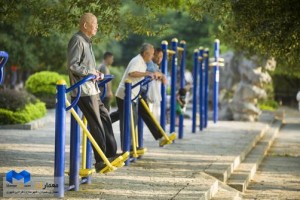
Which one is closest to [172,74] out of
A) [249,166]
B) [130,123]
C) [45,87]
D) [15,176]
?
[249,166]

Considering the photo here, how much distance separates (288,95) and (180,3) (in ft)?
121

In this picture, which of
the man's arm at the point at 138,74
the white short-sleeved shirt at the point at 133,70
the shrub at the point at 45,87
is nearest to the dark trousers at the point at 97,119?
the white short-sleeved shirt at the point at 133,70

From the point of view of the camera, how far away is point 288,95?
170ft

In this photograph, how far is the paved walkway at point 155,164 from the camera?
9844mm

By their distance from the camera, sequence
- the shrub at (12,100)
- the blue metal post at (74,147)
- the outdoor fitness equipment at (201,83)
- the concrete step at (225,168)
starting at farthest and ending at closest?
the shrub at (12,100) → the outdoor fitness equipment at (201,83) → the concrete step at (225,168) → the blue metal post at (74,147)

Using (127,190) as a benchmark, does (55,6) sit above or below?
above

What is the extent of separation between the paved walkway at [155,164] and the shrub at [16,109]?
70 centimetres

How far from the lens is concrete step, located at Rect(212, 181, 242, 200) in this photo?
1090cm

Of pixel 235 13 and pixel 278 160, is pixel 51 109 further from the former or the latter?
pixel 235 13

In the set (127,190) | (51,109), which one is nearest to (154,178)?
(127,190)

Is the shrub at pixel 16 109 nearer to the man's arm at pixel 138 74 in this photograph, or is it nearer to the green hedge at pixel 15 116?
the green hedge at pixel 15 116

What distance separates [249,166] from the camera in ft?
49.1

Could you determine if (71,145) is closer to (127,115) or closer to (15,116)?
(127,115)

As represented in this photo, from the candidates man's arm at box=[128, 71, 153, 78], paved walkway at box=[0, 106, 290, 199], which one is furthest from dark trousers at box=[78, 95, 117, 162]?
man's arm at box=[128, 71, 153, 78]
